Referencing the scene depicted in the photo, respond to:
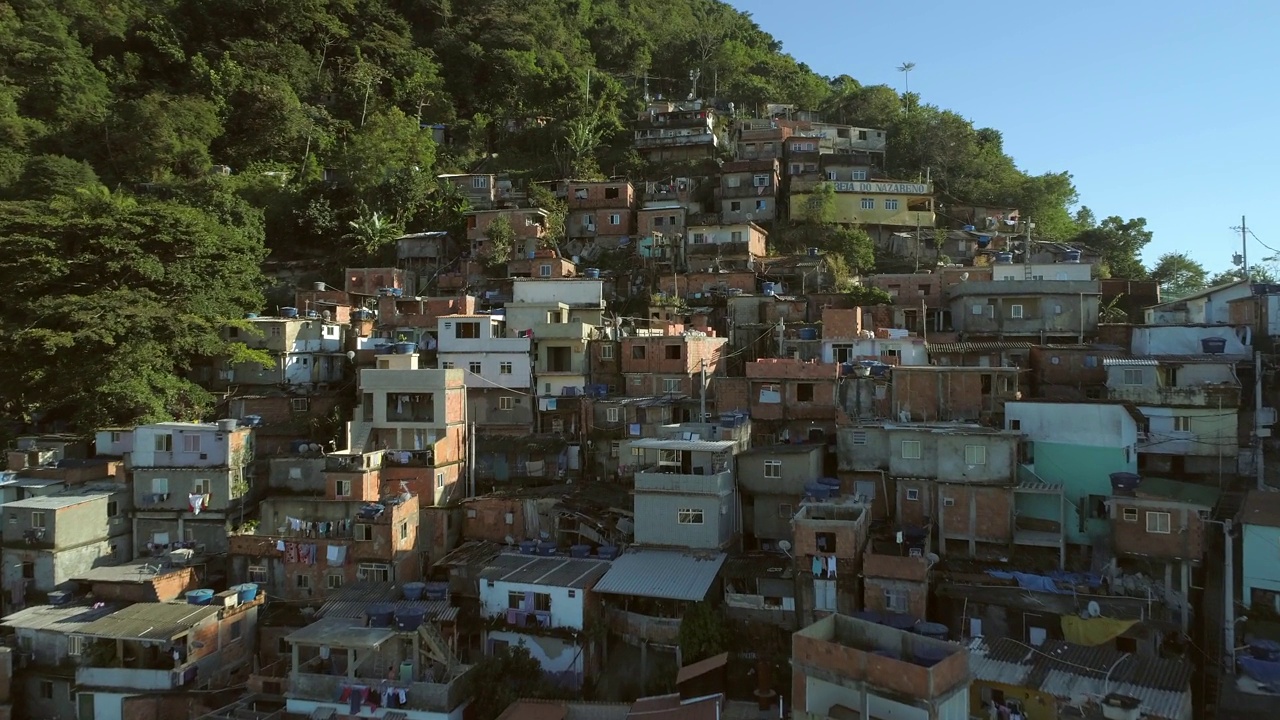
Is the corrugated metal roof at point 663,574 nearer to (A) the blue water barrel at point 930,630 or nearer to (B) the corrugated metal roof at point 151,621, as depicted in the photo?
(A) the blue water barrel at point 930,630

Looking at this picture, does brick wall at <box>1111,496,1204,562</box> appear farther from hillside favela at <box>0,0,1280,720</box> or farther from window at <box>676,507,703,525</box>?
window at <box>676,507,703,525</box>

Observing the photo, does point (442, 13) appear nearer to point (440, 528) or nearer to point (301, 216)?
A: point (301, 216)

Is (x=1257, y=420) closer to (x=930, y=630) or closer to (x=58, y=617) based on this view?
(x=930, y=630)

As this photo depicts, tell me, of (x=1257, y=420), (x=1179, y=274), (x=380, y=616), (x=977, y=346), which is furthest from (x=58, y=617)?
(x=1179, y=274)

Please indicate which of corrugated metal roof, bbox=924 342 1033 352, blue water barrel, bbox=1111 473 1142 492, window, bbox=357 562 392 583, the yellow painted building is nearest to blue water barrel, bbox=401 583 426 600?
window, bbox=357 562 392 583

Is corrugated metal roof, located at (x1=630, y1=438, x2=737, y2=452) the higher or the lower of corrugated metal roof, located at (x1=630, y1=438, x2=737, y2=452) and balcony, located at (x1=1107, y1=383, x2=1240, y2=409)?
the lower

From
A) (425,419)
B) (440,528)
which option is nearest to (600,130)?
(425,419)
